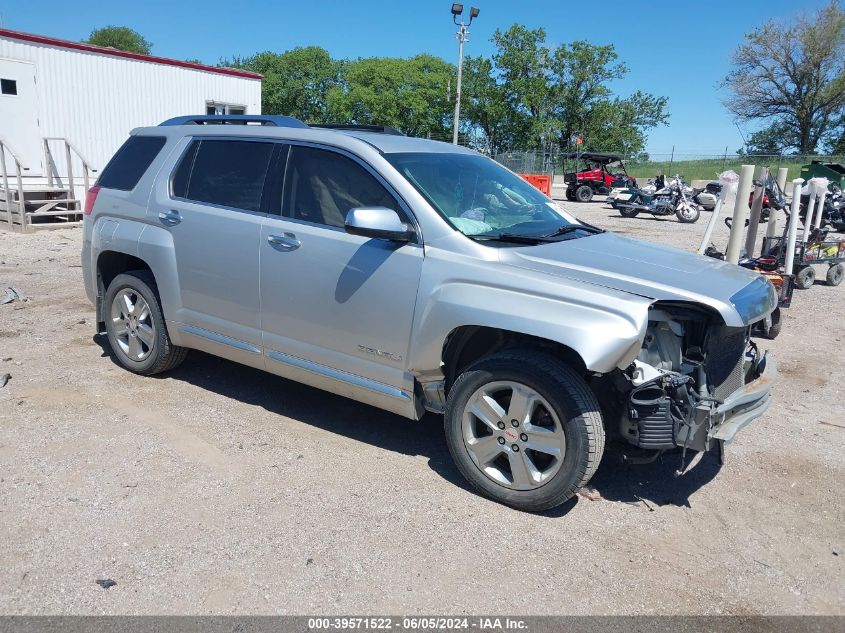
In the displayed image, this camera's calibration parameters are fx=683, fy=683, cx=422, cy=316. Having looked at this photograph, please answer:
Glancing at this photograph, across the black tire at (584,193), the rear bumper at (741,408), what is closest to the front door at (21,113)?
the rear bumper at (741,408)

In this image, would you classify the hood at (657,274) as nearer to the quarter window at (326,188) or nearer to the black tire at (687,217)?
the quarter window at (326,188)

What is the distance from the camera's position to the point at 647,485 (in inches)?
156

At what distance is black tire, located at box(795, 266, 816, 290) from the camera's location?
986 centimetres

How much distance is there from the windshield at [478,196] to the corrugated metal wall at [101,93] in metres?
14.6

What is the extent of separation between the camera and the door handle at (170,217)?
4746mm

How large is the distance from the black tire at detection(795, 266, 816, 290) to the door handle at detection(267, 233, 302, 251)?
27.4 feet

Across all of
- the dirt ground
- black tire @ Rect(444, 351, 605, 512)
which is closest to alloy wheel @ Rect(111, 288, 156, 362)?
the dirt ground

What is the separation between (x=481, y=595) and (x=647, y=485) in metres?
1.50

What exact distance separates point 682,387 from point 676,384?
0.04 m

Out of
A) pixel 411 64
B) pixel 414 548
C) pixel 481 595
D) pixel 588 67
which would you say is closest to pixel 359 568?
pixel 414 548

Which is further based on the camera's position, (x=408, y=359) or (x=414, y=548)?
(x=408, y=359)

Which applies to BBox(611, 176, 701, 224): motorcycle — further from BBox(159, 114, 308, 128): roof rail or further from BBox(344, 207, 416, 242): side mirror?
BBox(344, 207, 416, 242): side mirror

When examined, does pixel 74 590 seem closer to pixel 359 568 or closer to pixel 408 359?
pixel 359 568

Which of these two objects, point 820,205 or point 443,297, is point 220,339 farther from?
point 820,205
